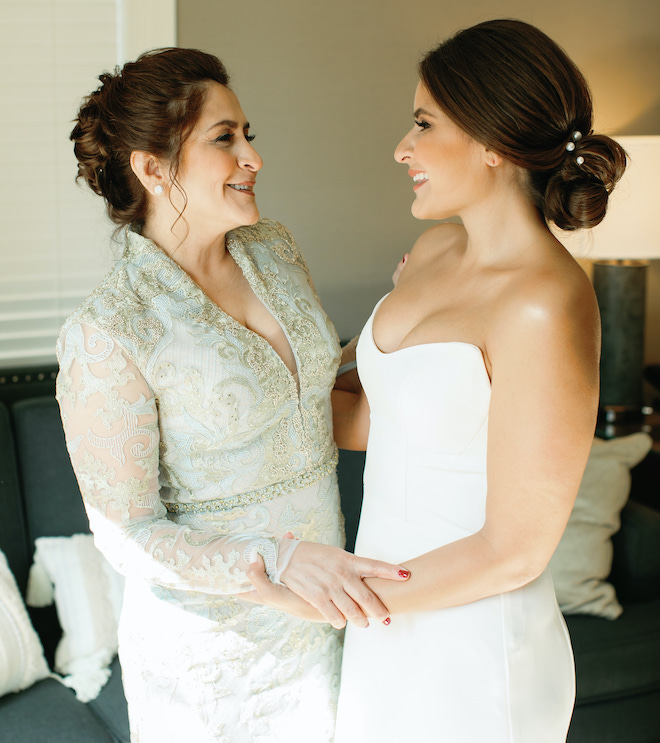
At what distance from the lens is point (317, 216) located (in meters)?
2.92

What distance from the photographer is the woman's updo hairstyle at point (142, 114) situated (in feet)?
4.80

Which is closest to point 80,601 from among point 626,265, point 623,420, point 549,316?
point 549,316

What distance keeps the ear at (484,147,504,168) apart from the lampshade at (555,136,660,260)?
1.73m

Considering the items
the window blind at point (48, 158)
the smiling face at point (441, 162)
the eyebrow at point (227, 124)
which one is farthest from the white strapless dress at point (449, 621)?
the window blind at point (48, 158)

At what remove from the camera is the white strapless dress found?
133 cm

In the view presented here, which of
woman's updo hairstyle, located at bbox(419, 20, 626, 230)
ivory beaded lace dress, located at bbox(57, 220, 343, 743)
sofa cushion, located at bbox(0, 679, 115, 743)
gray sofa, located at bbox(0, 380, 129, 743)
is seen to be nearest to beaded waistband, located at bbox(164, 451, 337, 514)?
ivory beaded lace dress, located at bbox(57, 220, 343, 743)

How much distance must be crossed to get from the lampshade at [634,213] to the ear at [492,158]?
5.67 ft

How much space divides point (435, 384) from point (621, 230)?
2.02 metres

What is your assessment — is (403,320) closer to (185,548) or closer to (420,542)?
(420,542)

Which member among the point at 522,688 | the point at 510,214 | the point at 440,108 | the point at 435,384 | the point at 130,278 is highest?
the point at 440,108

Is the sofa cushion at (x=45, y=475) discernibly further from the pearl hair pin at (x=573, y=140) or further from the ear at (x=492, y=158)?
the pearl hair pin at (x=573, y=140)

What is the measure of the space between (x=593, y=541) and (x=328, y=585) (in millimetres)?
1437

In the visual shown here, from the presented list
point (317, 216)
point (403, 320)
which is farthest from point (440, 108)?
point (317, 216)

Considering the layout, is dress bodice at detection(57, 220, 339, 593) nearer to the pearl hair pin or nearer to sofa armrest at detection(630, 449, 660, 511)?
the pearl hair pin
